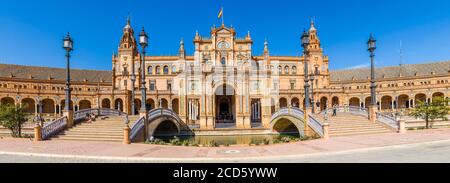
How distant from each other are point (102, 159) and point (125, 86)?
52.1 metres

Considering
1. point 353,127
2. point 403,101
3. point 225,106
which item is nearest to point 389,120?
point 353,127

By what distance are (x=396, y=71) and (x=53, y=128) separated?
81.6m

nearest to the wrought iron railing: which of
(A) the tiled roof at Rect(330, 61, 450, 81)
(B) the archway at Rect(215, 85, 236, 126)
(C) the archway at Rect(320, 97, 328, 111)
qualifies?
(B) the archway at Rect(215, 85, 236, 126)

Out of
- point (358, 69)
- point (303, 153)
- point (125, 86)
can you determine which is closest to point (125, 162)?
point (303, 153)

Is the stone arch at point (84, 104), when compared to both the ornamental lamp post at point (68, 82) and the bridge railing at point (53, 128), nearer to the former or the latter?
the ornamental lamp post at point (68, 82)

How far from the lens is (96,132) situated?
17078 mm

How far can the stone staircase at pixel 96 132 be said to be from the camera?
1586 centimetres

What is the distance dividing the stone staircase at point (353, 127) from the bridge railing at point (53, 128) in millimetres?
20902

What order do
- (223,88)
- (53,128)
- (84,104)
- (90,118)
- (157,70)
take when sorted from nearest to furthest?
(53,128)
(90,118)
(223,88)
(84,104)
(157,70)

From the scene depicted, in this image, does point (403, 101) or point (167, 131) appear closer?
point (167, 131)

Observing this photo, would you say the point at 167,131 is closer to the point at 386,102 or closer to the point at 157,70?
the point at 157,70

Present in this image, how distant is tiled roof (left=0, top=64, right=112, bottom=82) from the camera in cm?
5753

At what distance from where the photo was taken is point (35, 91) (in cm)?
5497
